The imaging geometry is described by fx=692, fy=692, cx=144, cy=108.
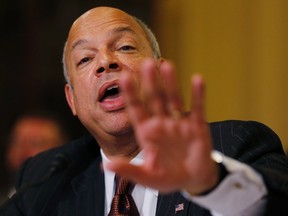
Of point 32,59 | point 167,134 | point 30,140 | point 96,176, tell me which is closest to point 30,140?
point 30,140

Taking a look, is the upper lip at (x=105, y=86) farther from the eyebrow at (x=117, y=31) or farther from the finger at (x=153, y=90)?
the finger at (x=153, y=90)

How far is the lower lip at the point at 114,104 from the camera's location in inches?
85.2

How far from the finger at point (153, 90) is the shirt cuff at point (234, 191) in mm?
224

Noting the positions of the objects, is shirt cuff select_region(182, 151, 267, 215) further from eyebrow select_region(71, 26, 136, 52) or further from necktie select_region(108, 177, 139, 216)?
eyebrow select_region(71, 26, 136, 52)

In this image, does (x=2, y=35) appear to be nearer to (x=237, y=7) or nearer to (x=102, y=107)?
(x=237, y=7)

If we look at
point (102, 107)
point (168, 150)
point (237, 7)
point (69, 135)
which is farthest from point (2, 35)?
point (168, 150)

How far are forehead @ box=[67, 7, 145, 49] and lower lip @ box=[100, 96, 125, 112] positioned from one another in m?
0.24

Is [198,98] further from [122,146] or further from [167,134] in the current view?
[122,146]

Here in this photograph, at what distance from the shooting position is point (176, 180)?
4.51 feet

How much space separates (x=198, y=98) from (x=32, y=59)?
11.1ft

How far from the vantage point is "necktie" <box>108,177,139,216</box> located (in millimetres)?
2076

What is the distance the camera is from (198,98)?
1333 mm

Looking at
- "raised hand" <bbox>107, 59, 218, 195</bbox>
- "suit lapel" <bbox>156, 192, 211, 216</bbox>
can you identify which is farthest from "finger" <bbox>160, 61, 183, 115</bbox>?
"suit lapel" <bbox>156, 192, 211, 216</bbox>

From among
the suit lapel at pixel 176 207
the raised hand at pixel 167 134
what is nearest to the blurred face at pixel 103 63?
the suit lapel at pixel 176 207
